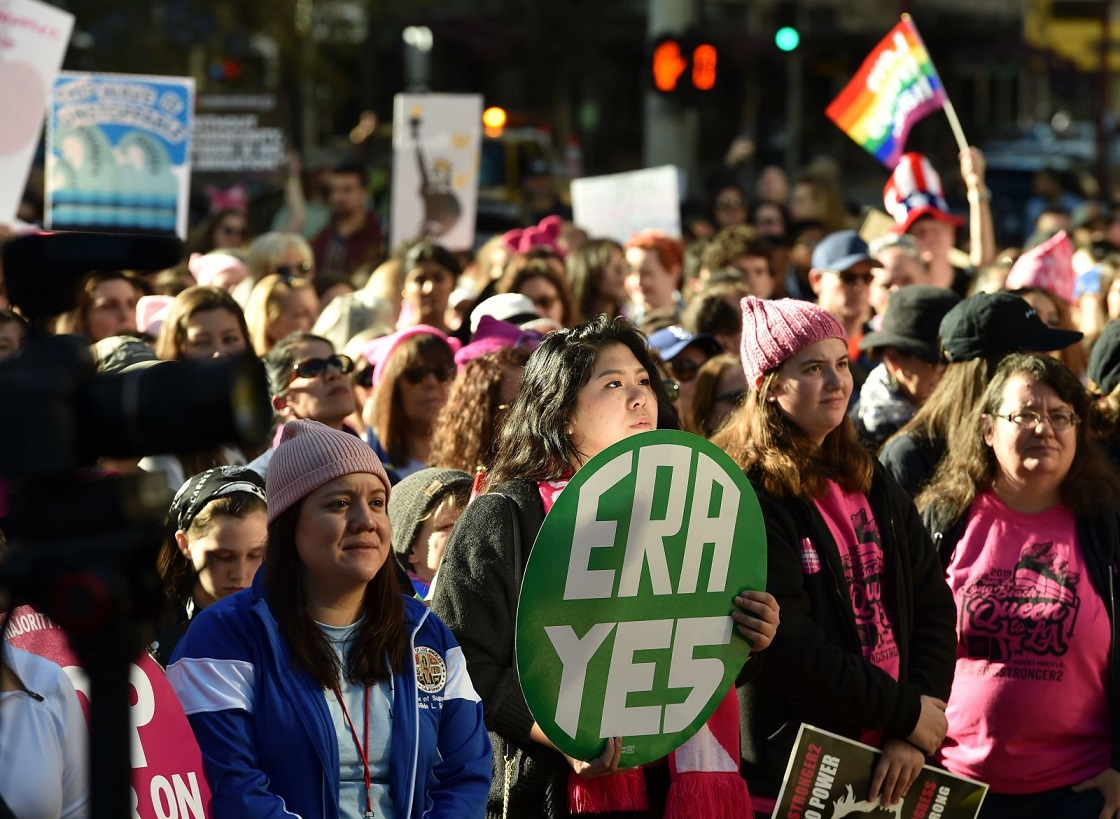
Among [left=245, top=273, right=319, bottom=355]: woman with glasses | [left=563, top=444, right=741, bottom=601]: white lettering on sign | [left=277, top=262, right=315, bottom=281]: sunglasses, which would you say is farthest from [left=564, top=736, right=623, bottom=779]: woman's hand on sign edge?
[left=277, top=262, right=315, bottom=281]: sunglasses

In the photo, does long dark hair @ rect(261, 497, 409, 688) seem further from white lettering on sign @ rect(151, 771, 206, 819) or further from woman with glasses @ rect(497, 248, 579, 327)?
woman with glasses @ rect(497, 248, 579, 327)

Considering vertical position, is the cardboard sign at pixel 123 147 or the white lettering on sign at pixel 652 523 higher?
the cardboard sign at pixel 123 147

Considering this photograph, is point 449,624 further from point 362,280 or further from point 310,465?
point 362,280

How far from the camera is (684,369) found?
6.66 metres

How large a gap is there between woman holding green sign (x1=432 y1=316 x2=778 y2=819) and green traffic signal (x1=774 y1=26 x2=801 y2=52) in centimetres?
1273

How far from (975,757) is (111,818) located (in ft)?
10.6

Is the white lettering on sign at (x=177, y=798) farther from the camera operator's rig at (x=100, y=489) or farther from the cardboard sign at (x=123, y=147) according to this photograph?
the cardboard sign at (x=123, y=147)

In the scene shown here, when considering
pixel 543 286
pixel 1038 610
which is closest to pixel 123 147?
pixel 543 286

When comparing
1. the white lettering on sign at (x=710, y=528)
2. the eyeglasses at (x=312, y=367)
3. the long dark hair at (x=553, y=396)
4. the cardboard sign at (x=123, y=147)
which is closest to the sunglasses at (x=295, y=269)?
the cardboard sign at (x=123, y=147)

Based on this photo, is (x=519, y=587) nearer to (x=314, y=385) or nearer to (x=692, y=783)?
(x=692, y=783)

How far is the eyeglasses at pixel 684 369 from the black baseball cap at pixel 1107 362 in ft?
4.94

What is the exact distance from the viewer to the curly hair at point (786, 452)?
430 centimetres

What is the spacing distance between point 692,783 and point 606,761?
28 centimetres

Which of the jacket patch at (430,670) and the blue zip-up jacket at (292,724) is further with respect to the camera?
the jacket patch at (430,670)
